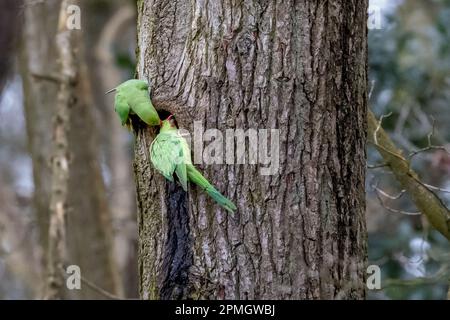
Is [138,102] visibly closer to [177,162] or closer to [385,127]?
Result: [177,162]

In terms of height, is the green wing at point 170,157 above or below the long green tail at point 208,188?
above

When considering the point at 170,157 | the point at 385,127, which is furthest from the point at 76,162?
the point at 170,157

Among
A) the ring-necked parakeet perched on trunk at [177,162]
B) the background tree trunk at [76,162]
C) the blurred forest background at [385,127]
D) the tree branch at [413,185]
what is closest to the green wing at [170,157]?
the ring-necked parakeet perched on trunk at [177,162]

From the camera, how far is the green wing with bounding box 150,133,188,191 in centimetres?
271

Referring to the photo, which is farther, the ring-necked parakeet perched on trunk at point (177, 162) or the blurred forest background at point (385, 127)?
the blurred forest background at point (385, 127)

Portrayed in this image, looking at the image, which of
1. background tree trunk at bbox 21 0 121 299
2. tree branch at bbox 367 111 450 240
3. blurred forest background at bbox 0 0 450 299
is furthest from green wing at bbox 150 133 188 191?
background tree trunk at bbox 21 0 121 299

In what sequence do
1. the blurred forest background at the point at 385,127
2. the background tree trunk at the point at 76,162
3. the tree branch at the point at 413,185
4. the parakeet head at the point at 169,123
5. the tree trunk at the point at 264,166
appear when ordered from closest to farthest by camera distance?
the tree trunk at the point at 264,166, the parakeet head at the point at 169,123, the tree branch at the point at 413,185, the blurred forest background at the point at 385,127, the background tree trunk at the point at 76,162

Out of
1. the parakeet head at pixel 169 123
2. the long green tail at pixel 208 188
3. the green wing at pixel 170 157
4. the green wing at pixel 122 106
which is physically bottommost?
the long green tail at pixel 208 188

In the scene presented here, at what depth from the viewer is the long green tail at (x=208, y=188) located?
8.80 feet

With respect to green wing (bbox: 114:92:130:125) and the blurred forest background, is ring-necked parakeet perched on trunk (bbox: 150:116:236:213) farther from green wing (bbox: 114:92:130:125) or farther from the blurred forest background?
the blurred forest background

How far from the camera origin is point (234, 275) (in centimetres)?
267

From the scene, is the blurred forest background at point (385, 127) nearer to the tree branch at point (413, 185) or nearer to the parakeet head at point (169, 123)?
the tree branch at point (413, 185)

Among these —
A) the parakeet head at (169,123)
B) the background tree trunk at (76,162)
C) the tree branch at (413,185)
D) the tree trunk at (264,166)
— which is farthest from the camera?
the background tree trunk at (76,162)
